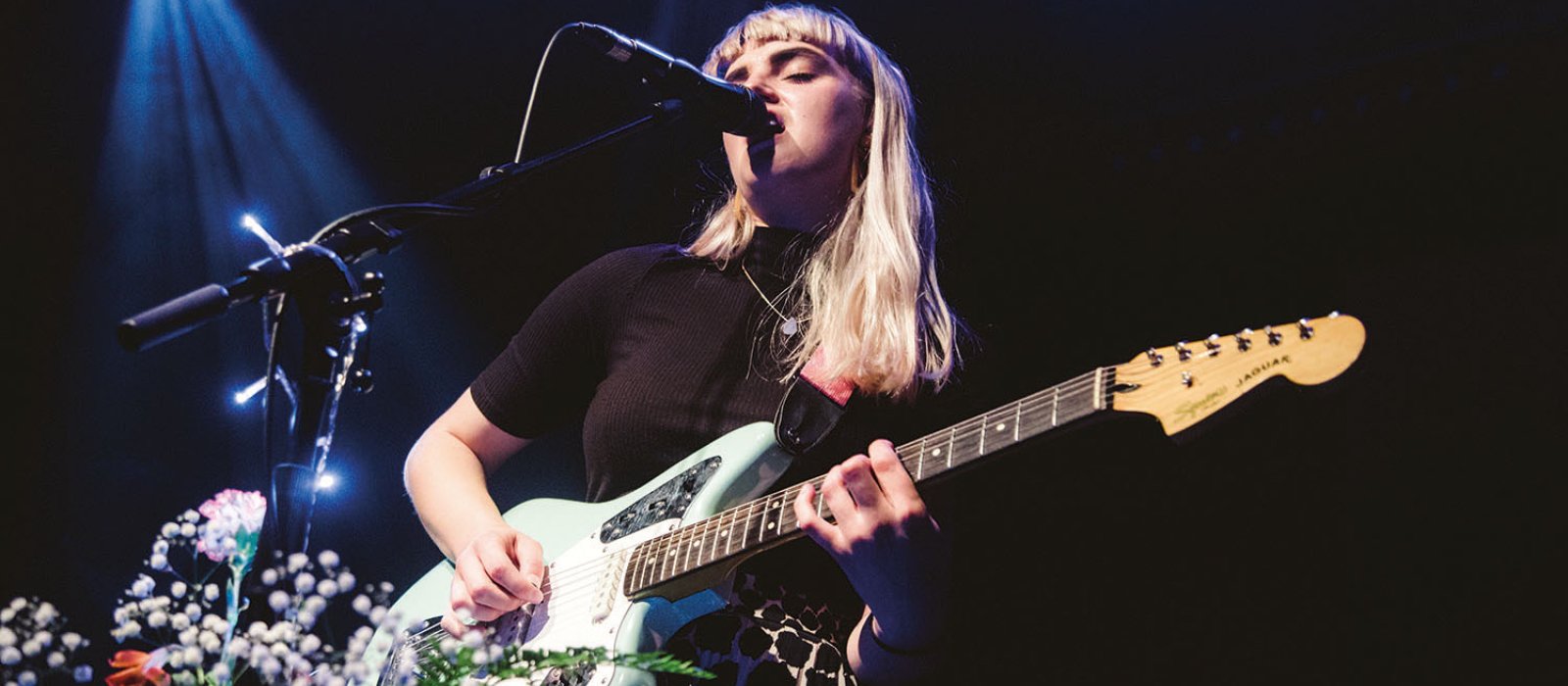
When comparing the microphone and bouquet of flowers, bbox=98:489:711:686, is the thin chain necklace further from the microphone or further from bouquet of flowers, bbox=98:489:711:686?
bouquet of flowers, bbox=98:489:711:686

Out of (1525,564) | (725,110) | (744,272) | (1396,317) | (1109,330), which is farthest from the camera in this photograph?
(1109,330)

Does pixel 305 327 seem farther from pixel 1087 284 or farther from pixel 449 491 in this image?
pixel 1087 284

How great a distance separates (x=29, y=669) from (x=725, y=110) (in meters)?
1.31

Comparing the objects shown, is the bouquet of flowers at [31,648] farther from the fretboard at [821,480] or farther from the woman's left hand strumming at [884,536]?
the woman's left hand strumming at [884,536]

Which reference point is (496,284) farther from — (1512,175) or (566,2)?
(1512,175)

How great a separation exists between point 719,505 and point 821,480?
19cm

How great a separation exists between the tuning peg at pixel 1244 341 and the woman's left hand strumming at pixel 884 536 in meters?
0.51

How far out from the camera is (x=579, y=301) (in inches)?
87.2

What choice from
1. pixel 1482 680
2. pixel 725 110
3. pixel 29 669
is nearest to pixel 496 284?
pixel 725 110

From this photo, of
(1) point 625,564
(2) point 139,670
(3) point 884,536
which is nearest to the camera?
(2) point 139,670

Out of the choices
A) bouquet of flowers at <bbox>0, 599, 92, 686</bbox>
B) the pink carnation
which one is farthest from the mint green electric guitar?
bouquet of flowers at <bbox>0, 599, 92, 686</bbox>

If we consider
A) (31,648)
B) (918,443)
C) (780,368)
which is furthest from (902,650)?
(31,648)

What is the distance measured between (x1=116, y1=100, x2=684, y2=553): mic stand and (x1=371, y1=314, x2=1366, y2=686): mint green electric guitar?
1.28ft

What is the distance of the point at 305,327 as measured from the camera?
126cm
